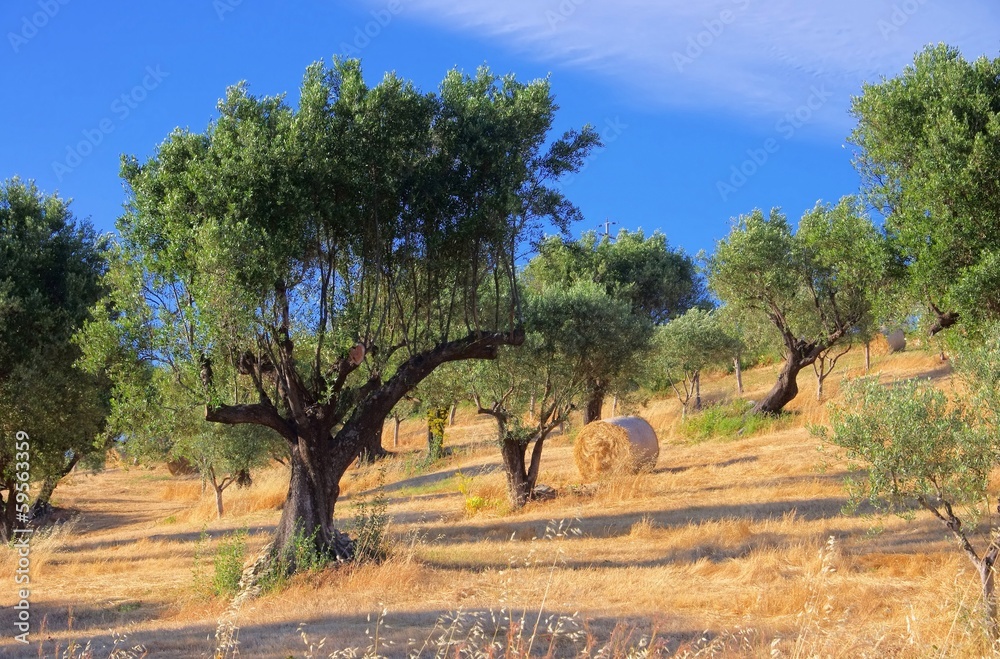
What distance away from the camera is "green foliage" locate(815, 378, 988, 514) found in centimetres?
845

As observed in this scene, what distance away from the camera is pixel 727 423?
32625 millimetres

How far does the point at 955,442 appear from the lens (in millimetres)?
8539

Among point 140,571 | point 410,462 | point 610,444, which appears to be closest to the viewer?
point 140,571

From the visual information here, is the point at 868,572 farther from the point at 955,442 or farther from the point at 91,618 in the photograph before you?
the point at 91,618

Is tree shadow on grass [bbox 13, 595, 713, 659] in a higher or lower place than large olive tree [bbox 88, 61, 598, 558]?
lower

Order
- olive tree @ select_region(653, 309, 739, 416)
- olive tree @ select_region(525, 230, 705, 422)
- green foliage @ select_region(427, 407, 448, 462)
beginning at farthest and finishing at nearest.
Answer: olive tree @ select_region(525, 230, 705, 422)
olive tree @ select_region(653, 309, 739, 416)
green foliage @ select_region(427, 407, 448, 462)

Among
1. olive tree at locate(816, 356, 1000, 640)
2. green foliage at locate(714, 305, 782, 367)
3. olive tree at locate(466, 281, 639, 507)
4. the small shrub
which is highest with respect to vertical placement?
green foliage at locate(714, 305, 782, 367)

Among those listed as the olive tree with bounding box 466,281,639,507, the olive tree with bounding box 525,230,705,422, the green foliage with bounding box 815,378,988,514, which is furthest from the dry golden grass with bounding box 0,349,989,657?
the olive tree with bounding box 525,230,705,422

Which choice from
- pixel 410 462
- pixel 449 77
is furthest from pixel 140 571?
pixel 410 462

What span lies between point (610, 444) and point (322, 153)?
14.6 metres

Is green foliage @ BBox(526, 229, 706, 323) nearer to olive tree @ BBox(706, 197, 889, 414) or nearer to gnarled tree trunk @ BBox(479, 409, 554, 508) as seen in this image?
olive tree @ BBox(706, 197, 889, 414)

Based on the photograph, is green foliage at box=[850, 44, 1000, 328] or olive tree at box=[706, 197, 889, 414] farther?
olive tree at box=[706, 197, 889, 414]

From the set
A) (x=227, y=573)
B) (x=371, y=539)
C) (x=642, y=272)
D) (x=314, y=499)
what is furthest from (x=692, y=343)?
(x=227, y=573)

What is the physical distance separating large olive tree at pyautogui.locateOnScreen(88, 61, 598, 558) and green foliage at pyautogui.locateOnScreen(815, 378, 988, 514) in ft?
23.7
